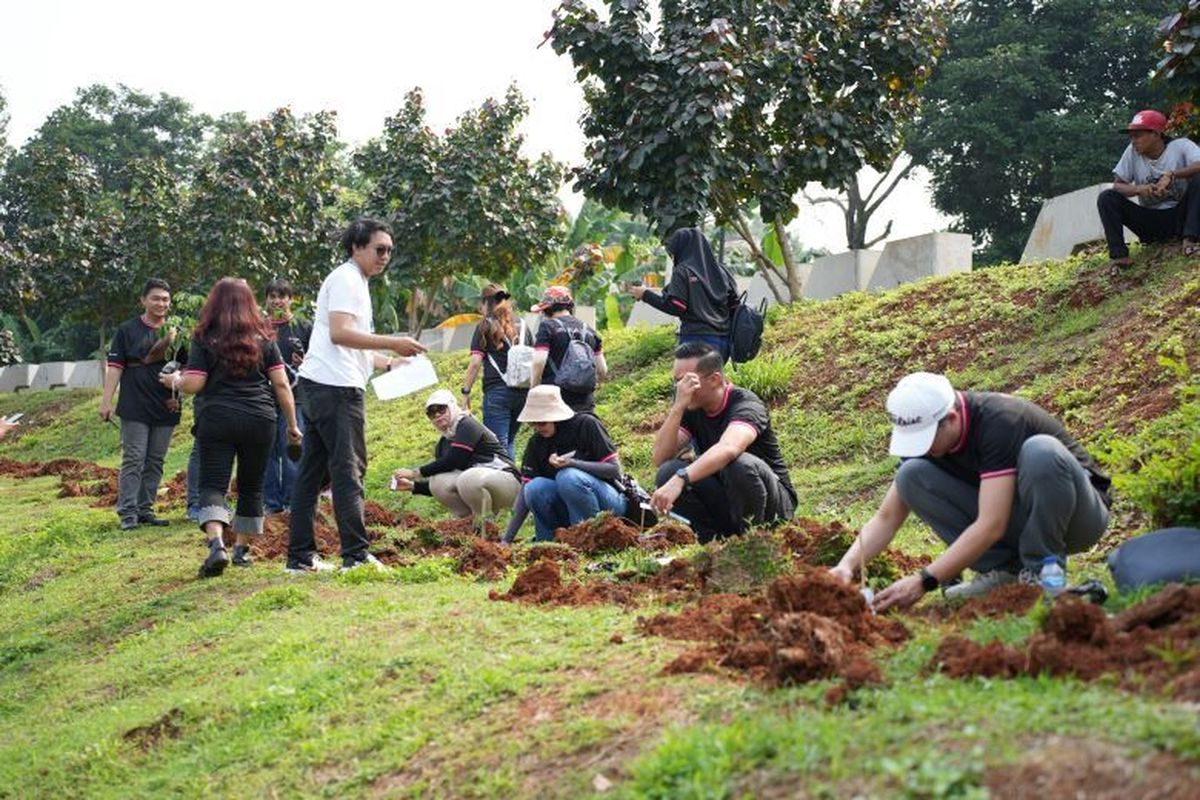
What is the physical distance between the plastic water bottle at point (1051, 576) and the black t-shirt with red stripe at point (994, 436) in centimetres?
43

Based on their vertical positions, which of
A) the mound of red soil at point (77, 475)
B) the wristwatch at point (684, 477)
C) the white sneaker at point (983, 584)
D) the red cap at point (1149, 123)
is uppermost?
the red cap at point (1149, 123)

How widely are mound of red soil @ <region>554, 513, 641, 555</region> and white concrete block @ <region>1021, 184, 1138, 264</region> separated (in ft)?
27.4

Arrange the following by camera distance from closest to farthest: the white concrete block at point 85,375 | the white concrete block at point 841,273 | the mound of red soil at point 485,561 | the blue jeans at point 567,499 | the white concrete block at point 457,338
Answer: the mound of red soil at point 485,561
the blue jeans at point 567,499
the white concrete block at point 841,273
the white concrete block at point 457,338
the white concrete block at point 85,375

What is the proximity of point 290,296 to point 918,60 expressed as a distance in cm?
938

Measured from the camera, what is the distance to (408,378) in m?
8.76

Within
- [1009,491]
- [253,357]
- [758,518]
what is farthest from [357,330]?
[1009,491]

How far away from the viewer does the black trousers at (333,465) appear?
855cm

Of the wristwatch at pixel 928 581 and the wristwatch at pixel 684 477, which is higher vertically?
the wristwatch at pixel 684 477

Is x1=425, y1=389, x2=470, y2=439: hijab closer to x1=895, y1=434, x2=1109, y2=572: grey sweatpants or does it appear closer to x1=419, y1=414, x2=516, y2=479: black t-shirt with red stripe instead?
x1=419, y1=414, x2=516, y2=479: black t-shirt with red stripe

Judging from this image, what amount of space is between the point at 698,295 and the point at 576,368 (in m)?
1.30

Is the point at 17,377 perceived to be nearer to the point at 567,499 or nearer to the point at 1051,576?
the point at 567,499

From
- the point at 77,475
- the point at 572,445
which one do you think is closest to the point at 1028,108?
the point at 77,475

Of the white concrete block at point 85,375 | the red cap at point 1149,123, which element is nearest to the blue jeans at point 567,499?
the red cap at point 1149,123

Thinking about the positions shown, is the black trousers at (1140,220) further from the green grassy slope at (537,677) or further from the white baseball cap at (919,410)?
the white baseball cap at (919,410)
